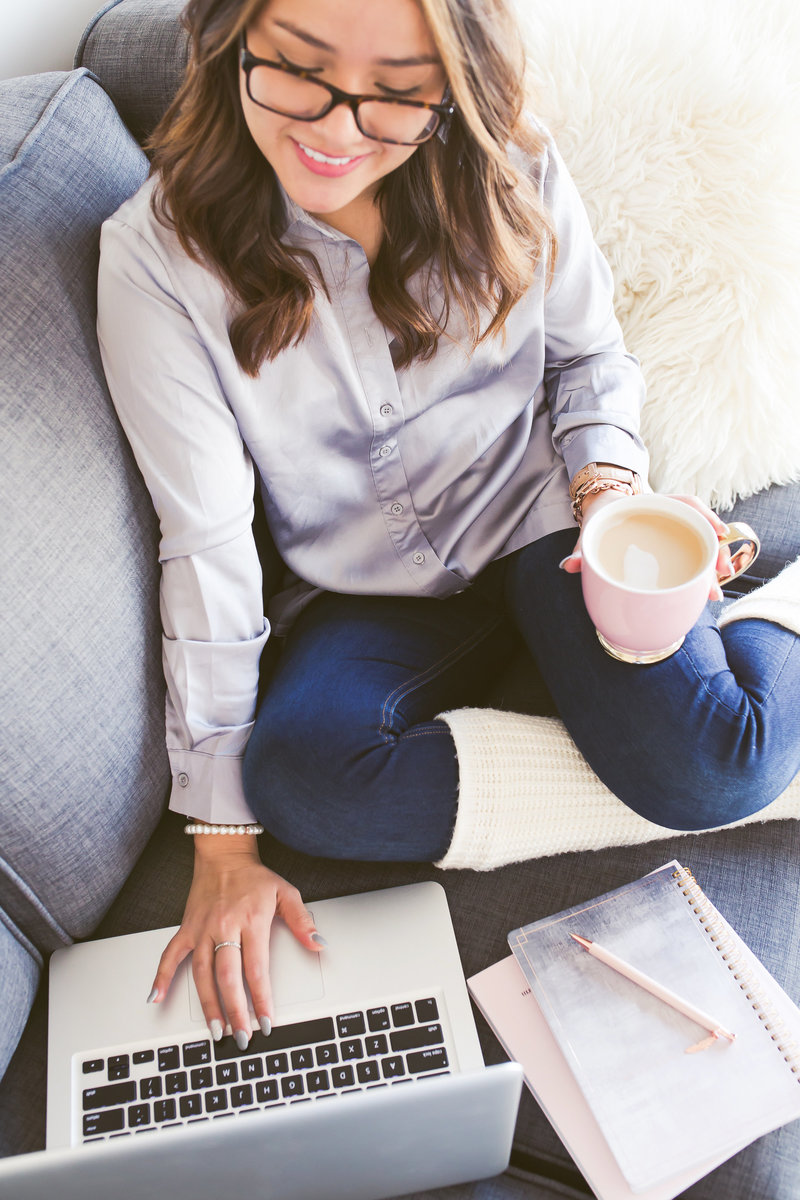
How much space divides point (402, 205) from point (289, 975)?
79 centimetres

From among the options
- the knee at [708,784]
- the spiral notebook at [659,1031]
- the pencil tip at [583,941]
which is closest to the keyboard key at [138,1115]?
the spiral notebook at [659,1031]

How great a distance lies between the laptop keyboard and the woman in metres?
0.04

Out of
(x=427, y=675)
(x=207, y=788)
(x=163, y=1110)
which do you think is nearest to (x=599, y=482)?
(x=427, y=675)

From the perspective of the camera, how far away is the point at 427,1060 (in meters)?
0.89

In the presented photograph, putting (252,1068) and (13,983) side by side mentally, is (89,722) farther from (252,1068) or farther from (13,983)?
(252,1068)

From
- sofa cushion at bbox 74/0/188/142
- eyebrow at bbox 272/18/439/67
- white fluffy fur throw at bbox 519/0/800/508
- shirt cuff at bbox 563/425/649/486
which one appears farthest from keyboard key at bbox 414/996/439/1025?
sofa cushion at bbox 74/0/188/142

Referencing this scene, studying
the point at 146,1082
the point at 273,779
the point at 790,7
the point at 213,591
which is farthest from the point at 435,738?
the point at 790,7

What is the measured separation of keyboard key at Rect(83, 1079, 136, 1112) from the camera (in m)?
0.87

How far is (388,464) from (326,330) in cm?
17

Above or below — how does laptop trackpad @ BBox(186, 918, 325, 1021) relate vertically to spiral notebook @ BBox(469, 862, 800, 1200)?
above

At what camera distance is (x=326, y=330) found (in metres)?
0.97

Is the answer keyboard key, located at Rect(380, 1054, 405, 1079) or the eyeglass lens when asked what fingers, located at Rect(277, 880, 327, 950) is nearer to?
keyboard key, located at Rect(380, 1054, 405, 1079)

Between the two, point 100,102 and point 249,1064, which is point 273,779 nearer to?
point 249,1064

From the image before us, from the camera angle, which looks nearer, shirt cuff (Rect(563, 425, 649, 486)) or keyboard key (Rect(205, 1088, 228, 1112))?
keyboard key (Rect(205, 1088, 228, 1112))
